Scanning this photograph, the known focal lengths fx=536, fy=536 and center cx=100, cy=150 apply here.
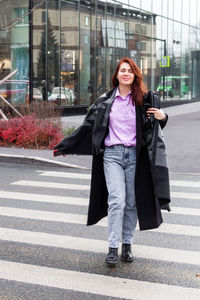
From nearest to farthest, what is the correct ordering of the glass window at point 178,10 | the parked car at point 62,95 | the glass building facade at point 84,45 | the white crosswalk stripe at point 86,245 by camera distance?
the white crosswalk stripe at point 86,245 → the glass building facade at point 84,45 → the parked car at point 62,95 → the glass window at point 178,10

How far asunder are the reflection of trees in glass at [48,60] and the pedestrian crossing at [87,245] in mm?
16367

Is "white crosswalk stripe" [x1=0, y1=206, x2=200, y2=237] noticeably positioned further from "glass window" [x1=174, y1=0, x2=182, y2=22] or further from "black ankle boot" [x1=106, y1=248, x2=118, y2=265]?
"glass window" [x1=174, y1=0, x2=182, y2=22]

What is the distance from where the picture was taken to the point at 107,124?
4.85 meters

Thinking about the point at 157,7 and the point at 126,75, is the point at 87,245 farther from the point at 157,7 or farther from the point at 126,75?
the point at 157,7

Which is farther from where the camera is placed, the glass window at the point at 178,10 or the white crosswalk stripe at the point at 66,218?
the glass window at the point at 178,10

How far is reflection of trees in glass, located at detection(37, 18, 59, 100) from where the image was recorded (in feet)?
82.0

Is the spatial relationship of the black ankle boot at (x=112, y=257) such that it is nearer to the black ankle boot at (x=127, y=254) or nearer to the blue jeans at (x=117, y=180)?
the blue jeans at (x=117, y=180)

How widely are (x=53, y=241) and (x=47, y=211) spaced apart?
150 cm

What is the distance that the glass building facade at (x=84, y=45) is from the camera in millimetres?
24328

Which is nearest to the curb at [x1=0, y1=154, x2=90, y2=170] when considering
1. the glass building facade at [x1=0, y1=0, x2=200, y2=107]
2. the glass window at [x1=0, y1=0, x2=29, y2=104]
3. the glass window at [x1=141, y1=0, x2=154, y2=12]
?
the glass building facade at [x1=0, y1=0, x2=200, y2=107]

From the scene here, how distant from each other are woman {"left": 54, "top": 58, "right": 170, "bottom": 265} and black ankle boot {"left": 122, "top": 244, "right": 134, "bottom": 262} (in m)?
0.20

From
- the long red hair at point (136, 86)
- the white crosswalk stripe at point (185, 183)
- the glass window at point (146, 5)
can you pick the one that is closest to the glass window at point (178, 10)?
the glass window at point (146, 5)

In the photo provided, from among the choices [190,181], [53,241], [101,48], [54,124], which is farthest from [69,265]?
[101,48]

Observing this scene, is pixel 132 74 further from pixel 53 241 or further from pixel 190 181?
pixel 190 181
